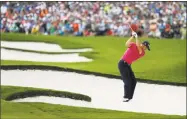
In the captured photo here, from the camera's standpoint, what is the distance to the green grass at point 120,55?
3784 centimetres

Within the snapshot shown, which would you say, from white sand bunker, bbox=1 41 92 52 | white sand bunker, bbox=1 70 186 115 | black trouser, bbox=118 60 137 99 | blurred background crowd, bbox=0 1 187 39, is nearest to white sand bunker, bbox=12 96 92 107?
white sand bunker, bbox=1 70 186 115

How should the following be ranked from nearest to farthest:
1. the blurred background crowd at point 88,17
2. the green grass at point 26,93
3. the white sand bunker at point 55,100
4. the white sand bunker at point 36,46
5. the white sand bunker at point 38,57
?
the green grass at point 26,93
the white sand bunker at point 55,100
the white sand bunker at point 38,57
the blurred background crowd at point 88,17
the white sand bunker at point 36,46

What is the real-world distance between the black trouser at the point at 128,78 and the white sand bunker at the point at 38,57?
32.3 meters

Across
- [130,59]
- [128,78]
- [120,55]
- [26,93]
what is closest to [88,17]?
[120,55]

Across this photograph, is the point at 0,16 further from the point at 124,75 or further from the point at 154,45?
the point at 124,75

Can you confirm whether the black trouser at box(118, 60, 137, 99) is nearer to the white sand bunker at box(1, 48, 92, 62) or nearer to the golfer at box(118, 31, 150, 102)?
the golfer at box(118, 31, 150, 102)

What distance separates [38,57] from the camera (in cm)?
4278

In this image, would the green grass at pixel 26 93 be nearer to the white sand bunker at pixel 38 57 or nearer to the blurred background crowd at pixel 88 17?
the blurred background crowd at pixel 88 17

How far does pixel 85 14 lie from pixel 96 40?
3746 mm

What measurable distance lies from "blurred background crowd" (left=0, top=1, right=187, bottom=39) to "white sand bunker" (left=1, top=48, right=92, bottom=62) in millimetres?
1910

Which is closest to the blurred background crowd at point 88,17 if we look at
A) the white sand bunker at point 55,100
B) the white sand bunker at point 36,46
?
the white sand bunker at point 36,46

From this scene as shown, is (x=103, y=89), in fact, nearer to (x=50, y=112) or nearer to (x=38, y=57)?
(x=50, y=112)

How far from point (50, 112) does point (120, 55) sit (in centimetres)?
1339

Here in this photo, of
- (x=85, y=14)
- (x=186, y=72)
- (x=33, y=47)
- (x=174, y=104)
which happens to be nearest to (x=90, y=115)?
(x=174, y=104)
